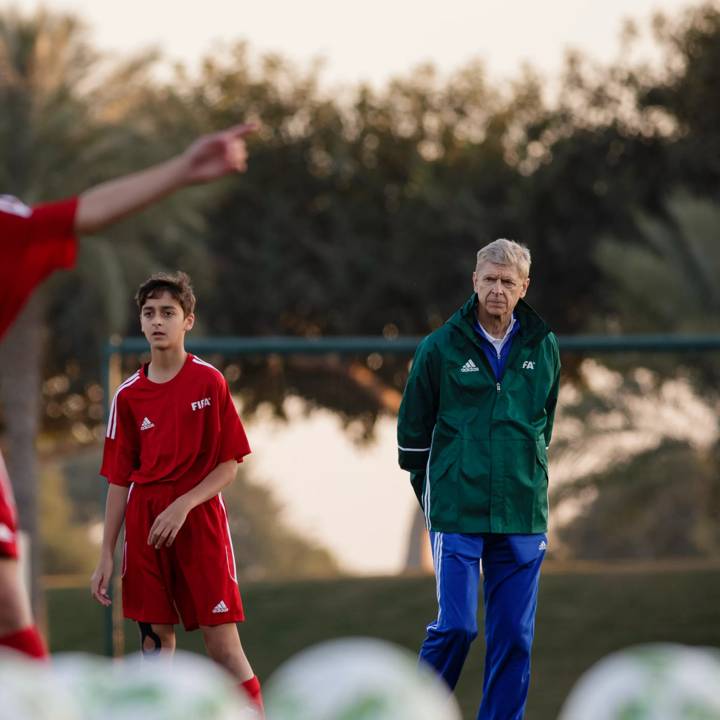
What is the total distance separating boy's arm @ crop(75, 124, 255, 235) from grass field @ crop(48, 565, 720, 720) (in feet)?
35.7

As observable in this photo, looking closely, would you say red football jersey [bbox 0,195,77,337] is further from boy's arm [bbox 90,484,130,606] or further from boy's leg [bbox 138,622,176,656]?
boy's leg [bbox 138,622,176,656]

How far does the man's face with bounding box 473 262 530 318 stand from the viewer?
6.29 metres

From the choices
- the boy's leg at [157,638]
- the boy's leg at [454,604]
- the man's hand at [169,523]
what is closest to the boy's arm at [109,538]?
the boy's leg at [157,638]

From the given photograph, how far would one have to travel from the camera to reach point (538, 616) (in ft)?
54.6

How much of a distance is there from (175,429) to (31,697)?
3633 millimetres

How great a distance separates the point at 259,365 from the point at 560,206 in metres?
15.3

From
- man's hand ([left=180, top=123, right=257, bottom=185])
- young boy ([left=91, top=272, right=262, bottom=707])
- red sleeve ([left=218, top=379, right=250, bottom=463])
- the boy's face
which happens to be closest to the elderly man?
red sleeve ([left=218, top=379, right=250, bottom=463])

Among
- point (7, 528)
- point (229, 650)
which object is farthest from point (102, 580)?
point (7, 528)

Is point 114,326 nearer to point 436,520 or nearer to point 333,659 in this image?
point 436,520

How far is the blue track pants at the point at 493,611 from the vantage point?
6293mm

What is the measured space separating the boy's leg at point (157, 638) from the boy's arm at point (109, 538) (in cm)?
19

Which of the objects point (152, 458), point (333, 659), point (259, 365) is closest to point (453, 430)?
point (152, 458)

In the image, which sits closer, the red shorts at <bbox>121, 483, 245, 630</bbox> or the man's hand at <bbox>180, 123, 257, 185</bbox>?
the man's hand at <bbox>180, 123, 257, 185</bbox>

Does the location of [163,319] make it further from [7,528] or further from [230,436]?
[7,528]
